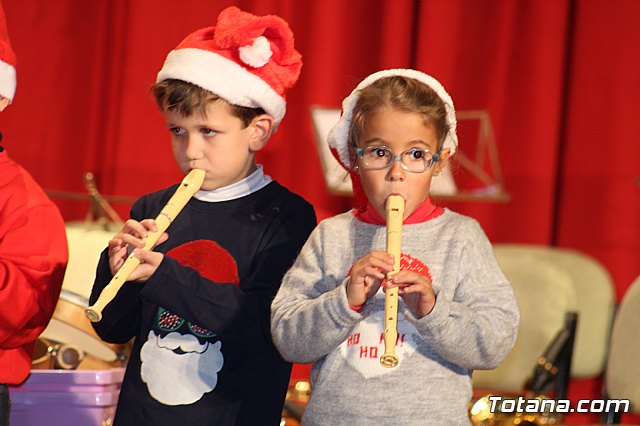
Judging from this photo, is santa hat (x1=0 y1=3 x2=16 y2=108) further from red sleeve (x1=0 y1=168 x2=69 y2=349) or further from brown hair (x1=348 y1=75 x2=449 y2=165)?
brown hair (x1=348 y1=75 x2=449 y2=165)

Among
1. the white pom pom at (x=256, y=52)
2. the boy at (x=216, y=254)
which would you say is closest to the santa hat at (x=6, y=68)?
the boy at (x=216, y=254)

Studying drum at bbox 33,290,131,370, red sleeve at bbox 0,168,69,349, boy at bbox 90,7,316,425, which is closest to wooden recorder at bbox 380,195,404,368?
boy at bbox 90,7,316,425

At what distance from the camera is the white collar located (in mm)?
1259

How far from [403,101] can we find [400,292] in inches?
9.4

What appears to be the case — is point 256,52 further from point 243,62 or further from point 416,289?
point 416,289

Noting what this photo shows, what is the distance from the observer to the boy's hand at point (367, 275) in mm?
992

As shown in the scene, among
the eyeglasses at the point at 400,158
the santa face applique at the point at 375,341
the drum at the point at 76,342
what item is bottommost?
the drum at the point at 76,342

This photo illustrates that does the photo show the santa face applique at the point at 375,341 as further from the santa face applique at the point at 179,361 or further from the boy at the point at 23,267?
the boy at the point at 23,267

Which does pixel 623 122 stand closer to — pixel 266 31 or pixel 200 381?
pixel 266 31

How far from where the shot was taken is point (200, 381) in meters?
1.19

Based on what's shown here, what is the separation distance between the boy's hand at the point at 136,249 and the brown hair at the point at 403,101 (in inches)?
11.2

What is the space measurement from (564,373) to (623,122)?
84 centimetres

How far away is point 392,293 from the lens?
1.01m

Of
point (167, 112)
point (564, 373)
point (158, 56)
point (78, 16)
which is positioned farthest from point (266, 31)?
point (78, 16)
